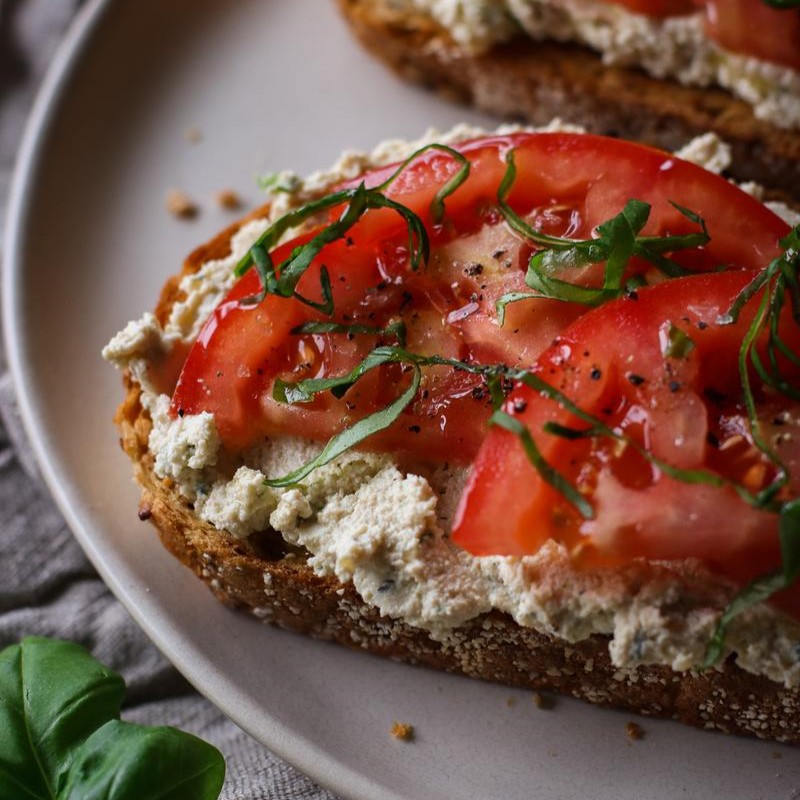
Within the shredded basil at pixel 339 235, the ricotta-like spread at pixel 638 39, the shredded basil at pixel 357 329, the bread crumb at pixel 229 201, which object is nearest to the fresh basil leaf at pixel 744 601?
the shredded basil at pixel 357 329

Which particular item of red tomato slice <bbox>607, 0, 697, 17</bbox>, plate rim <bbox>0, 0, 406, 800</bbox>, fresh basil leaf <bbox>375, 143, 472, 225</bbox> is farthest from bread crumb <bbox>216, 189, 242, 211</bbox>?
red tomato slice <bbox>607, 0, 697, 17</bbox>

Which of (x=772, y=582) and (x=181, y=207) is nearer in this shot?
(x=772, y=582)

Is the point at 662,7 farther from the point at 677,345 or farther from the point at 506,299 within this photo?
the point at 677,345

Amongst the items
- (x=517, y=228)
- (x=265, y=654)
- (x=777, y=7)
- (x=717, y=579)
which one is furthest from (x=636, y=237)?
(x=265, y=654)

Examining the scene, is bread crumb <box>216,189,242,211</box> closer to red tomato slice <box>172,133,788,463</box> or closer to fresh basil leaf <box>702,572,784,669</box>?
red tomato slice <box>172,133,788,463</box>

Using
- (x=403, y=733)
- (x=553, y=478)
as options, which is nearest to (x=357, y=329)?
(x=553, y=478)

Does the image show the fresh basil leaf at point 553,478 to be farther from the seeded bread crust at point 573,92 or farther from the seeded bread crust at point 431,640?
the seeded bread crust at point 573,92

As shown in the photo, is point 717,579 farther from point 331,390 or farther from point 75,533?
point 75,533
